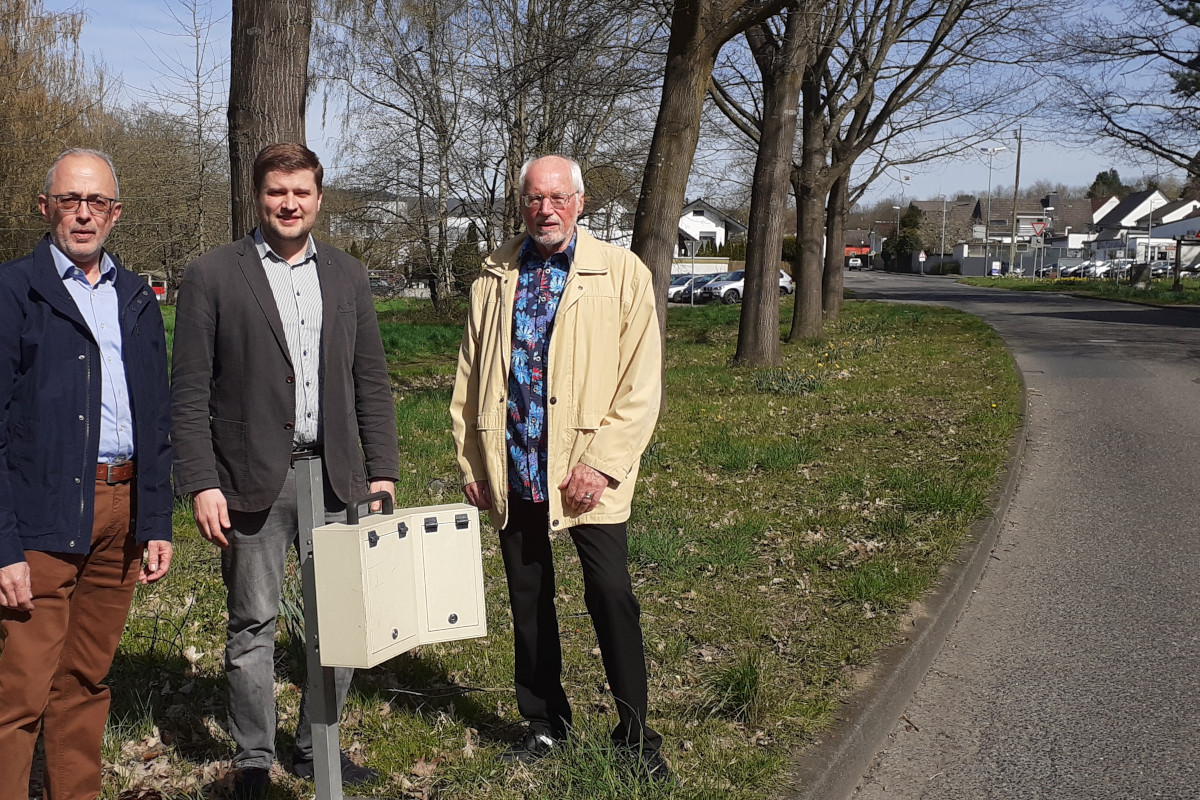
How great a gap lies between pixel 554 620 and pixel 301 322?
4.61 feet

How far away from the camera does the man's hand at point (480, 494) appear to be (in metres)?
3.87

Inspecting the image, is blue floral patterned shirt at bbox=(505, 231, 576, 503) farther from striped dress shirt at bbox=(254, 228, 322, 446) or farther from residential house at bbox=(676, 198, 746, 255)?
residential house at bbox=(676, 198, 746, 255)

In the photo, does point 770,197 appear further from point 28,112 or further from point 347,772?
point 28,112

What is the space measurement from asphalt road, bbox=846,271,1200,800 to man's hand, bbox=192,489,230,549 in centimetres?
244

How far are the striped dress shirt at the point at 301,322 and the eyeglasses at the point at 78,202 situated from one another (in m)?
0.49

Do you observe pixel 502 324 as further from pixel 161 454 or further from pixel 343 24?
pixel 343 24

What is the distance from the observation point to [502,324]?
3732 millimetres

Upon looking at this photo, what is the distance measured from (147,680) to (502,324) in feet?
7.86

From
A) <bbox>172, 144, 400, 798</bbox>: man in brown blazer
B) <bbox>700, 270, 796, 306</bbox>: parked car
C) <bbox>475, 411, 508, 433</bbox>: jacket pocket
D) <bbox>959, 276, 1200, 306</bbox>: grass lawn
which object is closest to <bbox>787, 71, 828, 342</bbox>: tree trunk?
<bbox>959, 276, 1200, 306</bbox>: grass lawn

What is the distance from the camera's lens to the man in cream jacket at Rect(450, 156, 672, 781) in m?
3.62

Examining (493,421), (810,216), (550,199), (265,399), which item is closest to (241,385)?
(265,399)

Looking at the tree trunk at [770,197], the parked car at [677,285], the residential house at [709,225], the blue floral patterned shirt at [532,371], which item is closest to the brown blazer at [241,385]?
the blue floral patterned shirt at [532,371]

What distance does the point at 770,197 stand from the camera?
55.4 ft

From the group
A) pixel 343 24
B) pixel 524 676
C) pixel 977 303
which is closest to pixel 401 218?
pixel 343 24
